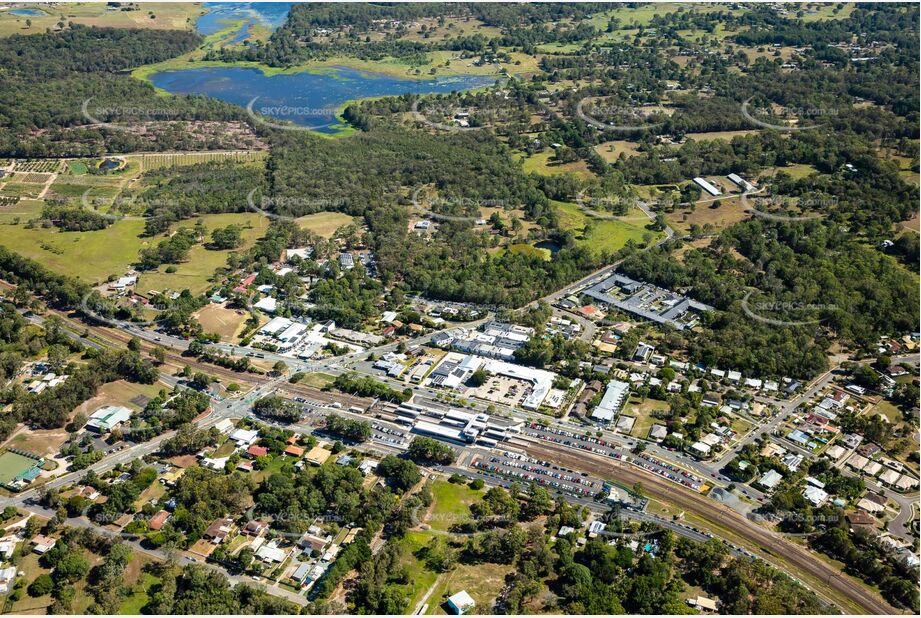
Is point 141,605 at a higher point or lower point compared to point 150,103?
lower

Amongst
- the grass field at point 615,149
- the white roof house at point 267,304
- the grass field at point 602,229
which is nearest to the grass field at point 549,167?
the grass field at point 615,149

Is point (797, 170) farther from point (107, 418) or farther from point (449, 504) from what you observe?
point (107, 418)

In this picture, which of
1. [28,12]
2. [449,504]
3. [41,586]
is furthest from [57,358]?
[28,12]

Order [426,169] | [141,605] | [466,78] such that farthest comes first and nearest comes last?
[466,78]
[426,169]
[141,605]

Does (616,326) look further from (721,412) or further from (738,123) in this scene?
(738,123)

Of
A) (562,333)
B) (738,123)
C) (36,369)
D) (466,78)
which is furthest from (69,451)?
(466,78)

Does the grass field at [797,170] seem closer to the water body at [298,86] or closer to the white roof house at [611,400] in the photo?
the white roof house at [611,400]

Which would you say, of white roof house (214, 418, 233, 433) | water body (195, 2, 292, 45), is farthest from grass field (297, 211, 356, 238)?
water body (195, 2, 292, 45)
